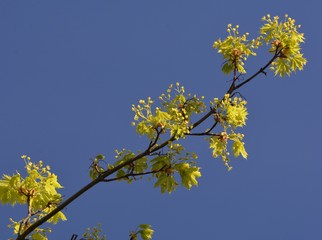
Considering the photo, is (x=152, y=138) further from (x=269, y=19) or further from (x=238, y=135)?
(x=269, y=19)

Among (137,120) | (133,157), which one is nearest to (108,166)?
(133,157)

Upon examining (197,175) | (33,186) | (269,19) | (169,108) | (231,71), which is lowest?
(197,175)

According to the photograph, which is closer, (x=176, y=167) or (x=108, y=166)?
(x=176, y=167)

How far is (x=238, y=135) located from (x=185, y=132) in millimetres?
954

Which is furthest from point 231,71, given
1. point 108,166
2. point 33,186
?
point 33,186

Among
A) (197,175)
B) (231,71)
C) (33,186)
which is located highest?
(231,71)

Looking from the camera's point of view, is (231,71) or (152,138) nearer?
(152,138)

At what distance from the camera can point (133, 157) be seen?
727 cm

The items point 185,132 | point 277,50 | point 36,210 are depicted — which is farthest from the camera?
point 277,50

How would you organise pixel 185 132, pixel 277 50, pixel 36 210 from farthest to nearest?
pixel 277 50, pixel 36 210, pixel 185 132

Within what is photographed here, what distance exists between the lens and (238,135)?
23.6 feet

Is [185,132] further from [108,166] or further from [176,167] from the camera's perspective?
[108,166]

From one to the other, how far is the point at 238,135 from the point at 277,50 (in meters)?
1.59

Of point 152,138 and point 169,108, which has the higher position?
point 169,108
